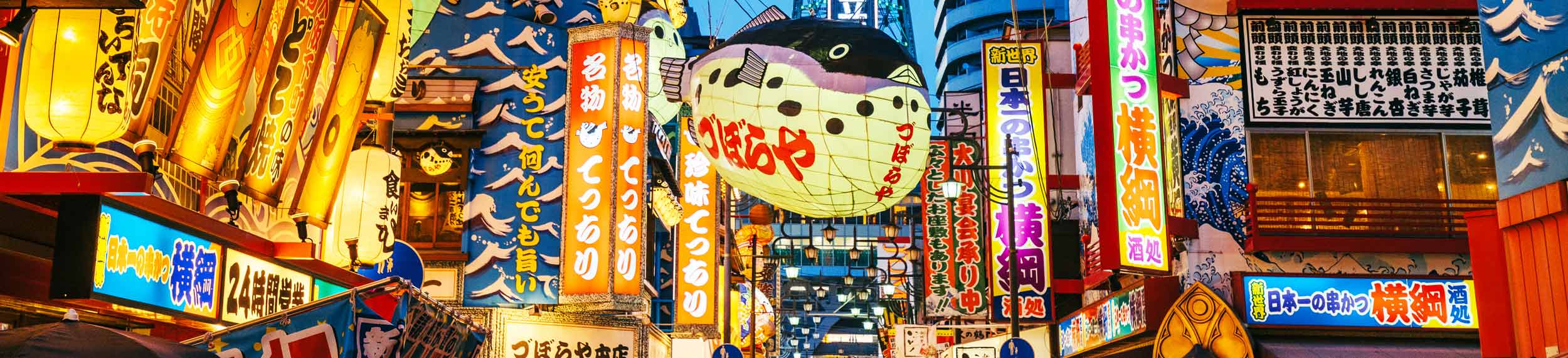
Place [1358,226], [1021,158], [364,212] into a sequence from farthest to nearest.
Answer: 1. [1021,158]
2. [1358,226]
3. [364,212]

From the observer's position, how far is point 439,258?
2092 cm

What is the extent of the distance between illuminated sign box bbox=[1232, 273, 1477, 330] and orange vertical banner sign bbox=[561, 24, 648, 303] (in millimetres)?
9477

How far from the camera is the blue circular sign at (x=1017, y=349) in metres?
20.5

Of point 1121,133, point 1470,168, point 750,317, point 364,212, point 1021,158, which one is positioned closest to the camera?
point 364,212

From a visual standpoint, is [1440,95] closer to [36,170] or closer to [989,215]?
[989,215]

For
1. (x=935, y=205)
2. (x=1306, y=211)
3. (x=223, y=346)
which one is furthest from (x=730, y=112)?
(x=935, y=205)

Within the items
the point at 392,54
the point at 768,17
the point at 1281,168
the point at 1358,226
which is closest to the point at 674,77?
the point at 768,17

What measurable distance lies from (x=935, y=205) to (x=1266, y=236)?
1325 cm

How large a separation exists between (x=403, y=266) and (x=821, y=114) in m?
7.09

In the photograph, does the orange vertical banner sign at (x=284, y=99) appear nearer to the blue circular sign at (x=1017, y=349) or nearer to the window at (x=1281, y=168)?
the blue circular sign at (x=1017, y=349)

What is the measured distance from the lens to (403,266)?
573 inches

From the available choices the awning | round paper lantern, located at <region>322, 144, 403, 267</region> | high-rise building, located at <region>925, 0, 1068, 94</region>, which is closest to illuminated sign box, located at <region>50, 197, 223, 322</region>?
round paper lantern, located at <region>322, 144, 403, 267</region>

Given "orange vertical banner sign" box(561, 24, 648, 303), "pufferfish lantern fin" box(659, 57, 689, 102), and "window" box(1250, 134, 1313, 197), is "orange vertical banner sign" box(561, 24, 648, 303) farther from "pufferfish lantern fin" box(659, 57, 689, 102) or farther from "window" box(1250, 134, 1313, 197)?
"window" box(1250, 134, 1313, 197)

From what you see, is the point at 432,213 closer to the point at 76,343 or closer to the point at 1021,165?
the point at 1021,165
